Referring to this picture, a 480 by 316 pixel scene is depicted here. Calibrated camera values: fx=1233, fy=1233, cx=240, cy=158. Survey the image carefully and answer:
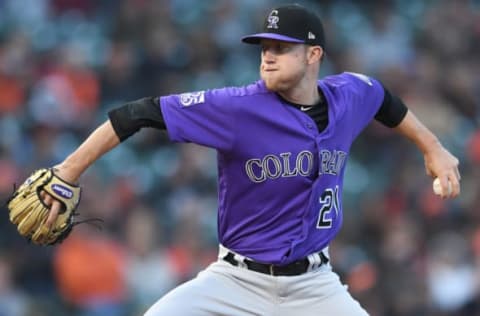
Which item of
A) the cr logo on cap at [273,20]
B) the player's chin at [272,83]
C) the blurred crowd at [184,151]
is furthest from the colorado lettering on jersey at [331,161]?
the blurred crowd at [184,151]

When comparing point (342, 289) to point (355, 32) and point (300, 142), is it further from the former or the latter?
point (355, 32)

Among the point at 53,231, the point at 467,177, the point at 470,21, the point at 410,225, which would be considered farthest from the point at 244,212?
the point at 470,21

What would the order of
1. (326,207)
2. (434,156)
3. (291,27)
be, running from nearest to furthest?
(291,27) → (326,207) → (434,156)

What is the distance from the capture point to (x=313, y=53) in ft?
18.5

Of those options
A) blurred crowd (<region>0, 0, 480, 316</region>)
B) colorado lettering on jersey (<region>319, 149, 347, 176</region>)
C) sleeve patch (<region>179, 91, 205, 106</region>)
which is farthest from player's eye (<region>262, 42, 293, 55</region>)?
blurred crowd (<region>0, 0, 480, 316</region>)

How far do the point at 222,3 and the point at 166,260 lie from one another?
11.1ft

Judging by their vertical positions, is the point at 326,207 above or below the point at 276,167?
below

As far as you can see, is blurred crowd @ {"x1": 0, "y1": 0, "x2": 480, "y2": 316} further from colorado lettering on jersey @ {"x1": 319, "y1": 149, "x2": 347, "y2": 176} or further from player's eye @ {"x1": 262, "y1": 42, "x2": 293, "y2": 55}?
player's eye @ {"x1": 262, "y1": 42, "x2": 293, "y2": 55}

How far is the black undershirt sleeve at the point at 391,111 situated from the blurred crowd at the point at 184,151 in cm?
286

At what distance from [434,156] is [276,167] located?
2.79ft

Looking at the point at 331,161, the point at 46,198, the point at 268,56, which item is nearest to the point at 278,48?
the point at 268,56

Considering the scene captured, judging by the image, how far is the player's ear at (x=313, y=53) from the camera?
5609 mm

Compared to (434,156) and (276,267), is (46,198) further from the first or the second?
(434,156)

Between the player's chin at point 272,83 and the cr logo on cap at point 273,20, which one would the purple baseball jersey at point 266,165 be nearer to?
the player's chin at point 272,83
